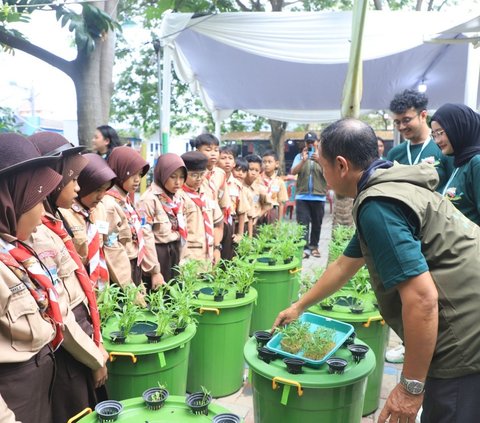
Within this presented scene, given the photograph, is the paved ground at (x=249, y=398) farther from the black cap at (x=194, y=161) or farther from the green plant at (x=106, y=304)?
the black cap at (x=194, y=161)

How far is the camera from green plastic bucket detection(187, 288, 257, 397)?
258 centimetres

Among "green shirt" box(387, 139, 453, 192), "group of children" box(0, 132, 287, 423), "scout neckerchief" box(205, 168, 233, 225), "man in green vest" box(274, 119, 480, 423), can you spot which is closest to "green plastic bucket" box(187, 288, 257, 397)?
"group of children" box(0, 132, 287, 423)

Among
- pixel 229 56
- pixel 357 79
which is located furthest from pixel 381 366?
pixel 229 56

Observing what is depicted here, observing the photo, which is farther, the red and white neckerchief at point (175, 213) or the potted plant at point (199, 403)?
the red and white neckerchief at point (175, 213)

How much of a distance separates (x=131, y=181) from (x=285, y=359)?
1.72 meters

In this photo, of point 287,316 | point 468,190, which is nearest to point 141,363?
point 287,316

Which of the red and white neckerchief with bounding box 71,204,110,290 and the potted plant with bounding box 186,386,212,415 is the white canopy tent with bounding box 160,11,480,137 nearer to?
the red and white neckerchief with bounding box 71,204,110,290

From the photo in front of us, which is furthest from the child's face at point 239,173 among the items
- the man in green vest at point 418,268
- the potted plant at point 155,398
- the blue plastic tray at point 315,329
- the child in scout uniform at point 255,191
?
the potted plant at point 155,398

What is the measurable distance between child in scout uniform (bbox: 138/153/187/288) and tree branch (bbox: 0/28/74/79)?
2.32 meters

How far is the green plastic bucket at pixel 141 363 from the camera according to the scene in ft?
6.31

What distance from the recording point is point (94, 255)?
235cm

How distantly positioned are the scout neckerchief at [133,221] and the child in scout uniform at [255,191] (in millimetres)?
2940

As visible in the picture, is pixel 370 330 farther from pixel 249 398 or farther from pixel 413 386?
pixel 413 386

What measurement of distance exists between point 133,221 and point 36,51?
2854 millimetres
